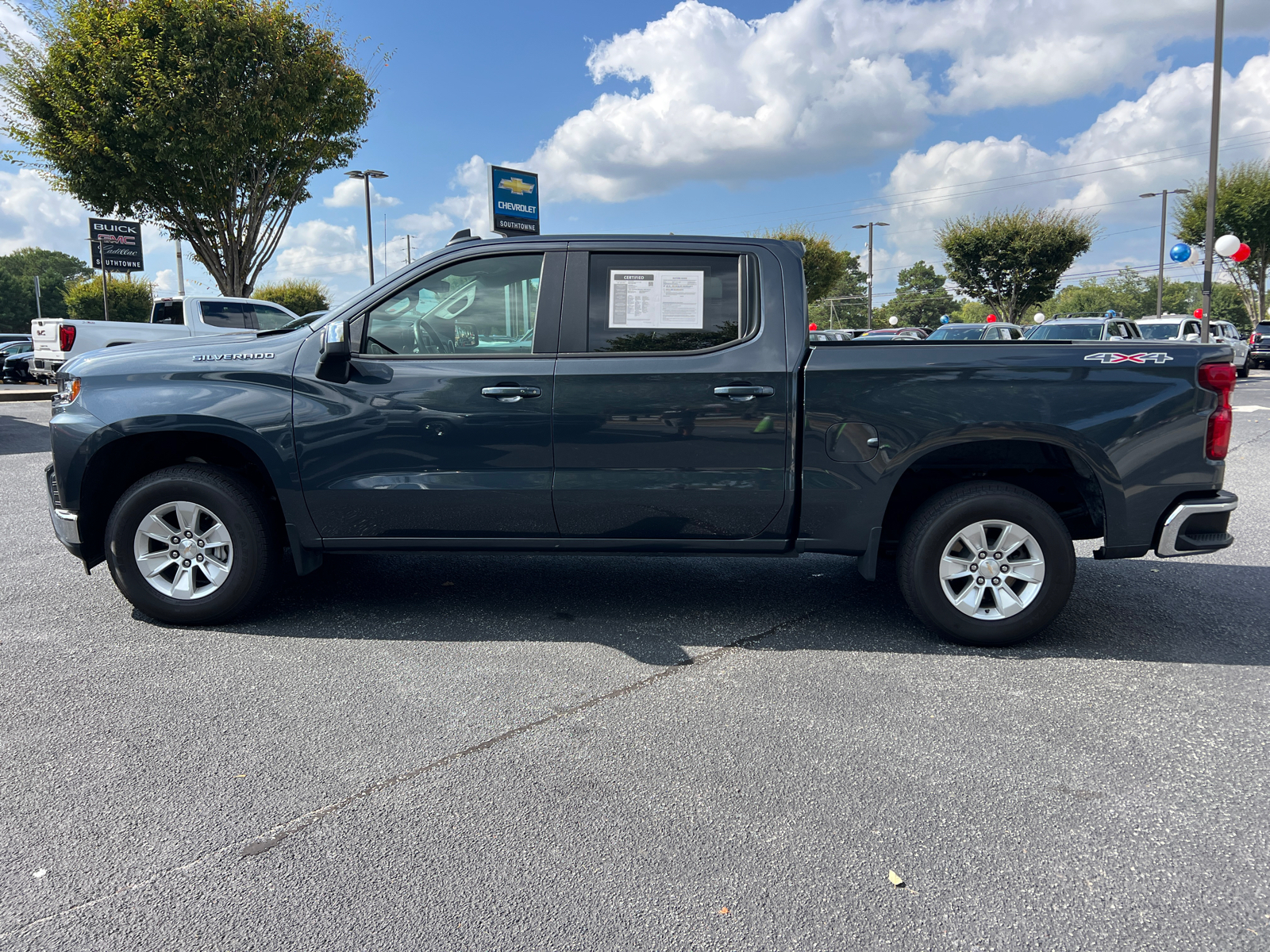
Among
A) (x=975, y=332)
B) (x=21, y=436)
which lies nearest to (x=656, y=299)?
(x=21, y=436)

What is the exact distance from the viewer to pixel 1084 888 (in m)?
2.38

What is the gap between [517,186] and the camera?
20.1 meters

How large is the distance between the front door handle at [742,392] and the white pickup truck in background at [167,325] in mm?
12190

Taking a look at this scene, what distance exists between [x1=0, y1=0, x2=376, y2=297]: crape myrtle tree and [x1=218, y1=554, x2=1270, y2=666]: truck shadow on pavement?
54.3ft

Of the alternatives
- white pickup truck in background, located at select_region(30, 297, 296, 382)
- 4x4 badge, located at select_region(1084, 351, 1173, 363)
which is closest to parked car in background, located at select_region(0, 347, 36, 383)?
white pickup truck in background, located at select_region(30, 297, 296, 382)

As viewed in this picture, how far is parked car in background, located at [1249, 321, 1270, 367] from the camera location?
32031 mm

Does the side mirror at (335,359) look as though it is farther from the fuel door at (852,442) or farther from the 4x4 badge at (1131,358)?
the 4x4 badge at (1131,358)

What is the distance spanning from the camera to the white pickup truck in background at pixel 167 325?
14.6 metres

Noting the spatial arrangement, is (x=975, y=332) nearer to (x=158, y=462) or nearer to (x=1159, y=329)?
(x=1159, y=329)

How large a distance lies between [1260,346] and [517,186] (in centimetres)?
2807

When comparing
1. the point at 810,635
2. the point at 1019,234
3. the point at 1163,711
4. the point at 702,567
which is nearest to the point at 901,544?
the point at 810,635

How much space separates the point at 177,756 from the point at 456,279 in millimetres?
2466

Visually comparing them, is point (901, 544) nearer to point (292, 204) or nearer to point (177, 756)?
point (177, 756)

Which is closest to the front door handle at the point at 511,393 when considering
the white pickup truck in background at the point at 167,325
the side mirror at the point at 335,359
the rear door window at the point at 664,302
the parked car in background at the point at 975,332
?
the rear door window at the point at 664,302
